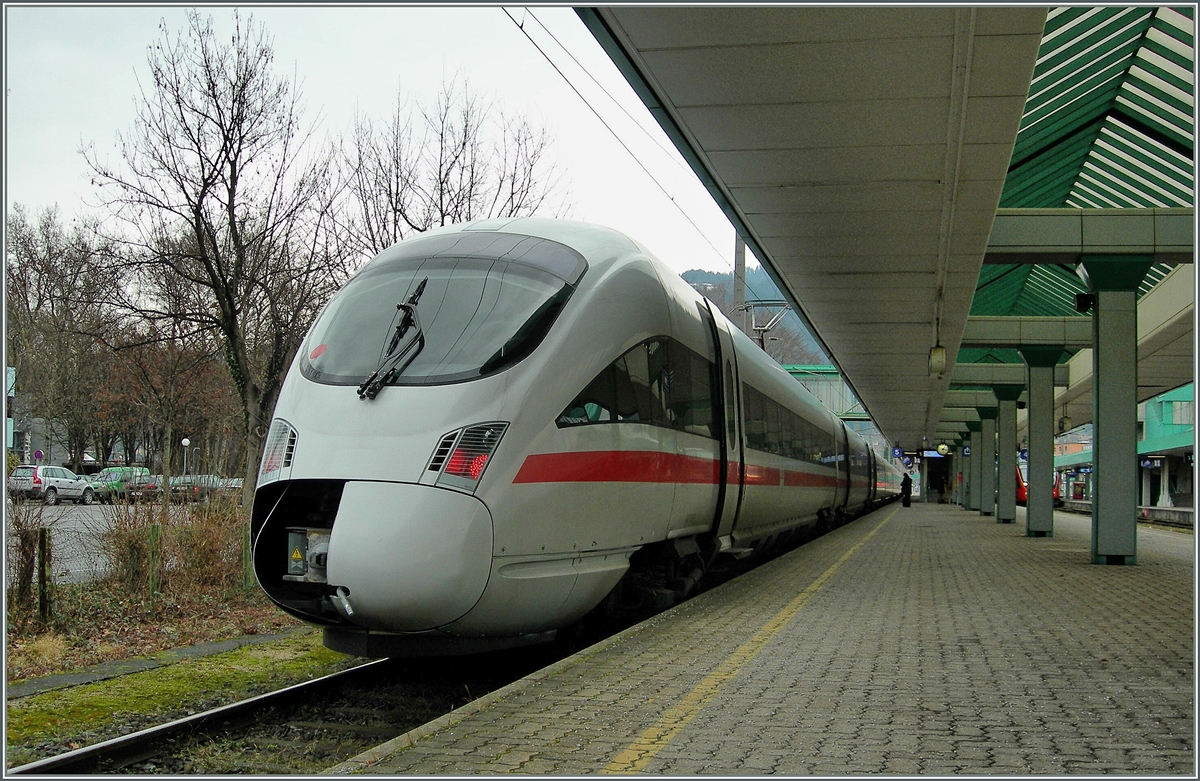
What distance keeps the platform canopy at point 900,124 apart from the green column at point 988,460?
73.3 ft

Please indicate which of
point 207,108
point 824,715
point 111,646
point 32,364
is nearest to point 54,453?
point 32,364

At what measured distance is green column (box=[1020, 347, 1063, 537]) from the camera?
79.4 feet

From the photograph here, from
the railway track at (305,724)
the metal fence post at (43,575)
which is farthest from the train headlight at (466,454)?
the metal fence post at (43,575)

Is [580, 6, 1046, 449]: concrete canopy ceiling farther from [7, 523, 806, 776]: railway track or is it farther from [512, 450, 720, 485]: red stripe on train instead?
[7, 523, 806, 776]: railway track

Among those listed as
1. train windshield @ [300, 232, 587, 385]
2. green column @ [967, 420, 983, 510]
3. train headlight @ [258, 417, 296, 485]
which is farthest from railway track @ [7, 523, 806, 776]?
green column @ [967, 420, 983, 510]

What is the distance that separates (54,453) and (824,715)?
4520 cm

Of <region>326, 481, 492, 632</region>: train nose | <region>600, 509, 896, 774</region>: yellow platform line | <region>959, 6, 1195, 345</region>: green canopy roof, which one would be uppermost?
<region>959, 6, 1195, 345</region>: green canopy roof

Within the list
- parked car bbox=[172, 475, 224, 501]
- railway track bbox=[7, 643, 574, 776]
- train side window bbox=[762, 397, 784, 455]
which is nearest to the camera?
railway track bbox=[7, 643, 574, 776]

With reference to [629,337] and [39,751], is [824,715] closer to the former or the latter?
[629,337]

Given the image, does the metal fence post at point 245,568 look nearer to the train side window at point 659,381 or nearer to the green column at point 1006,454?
the train side window at point 659,381

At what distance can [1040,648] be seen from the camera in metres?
8.09

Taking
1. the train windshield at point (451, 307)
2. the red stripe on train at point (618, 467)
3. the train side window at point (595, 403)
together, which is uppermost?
the train windshield at point (451, 307)

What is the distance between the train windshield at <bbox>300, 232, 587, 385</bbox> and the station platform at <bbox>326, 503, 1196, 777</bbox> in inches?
83.7

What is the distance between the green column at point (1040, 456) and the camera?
24.2 m
